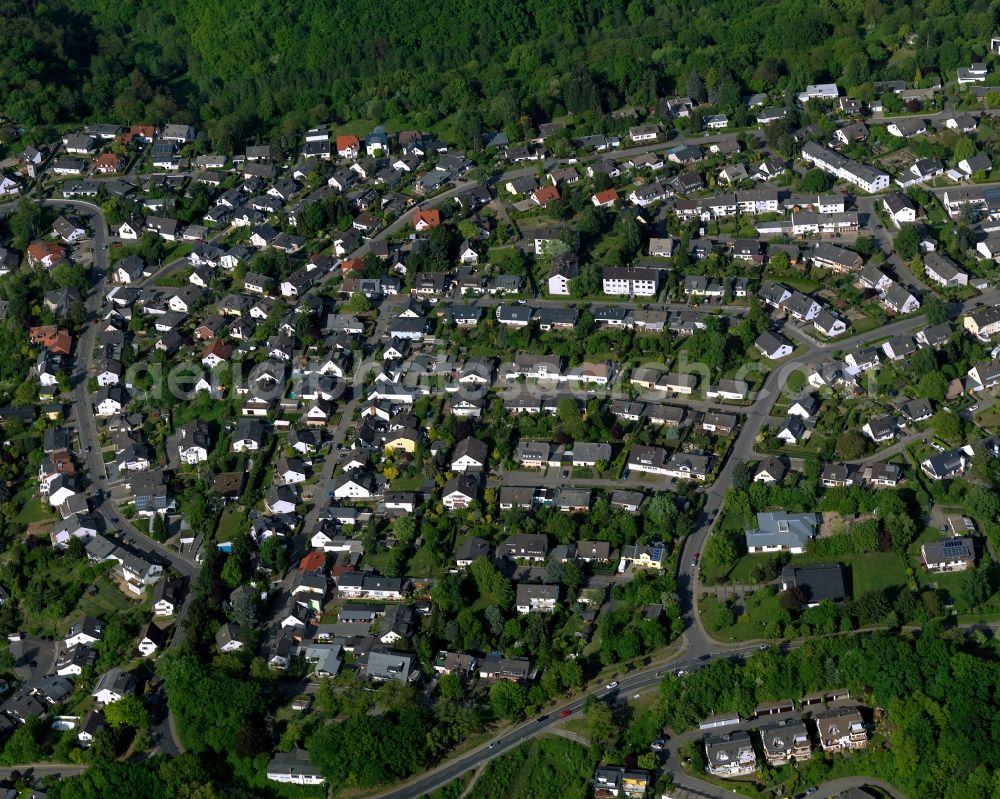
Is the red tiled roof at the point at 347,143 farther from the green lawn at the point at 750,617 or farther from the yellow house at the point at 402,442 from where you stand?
the green lawn at the point at 750,617

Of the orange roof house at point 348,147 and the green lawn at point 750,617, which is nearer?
the green lawn at point 750,617

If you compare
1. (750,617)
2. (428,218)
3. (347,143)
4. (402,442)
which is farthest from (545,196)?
(750,617)

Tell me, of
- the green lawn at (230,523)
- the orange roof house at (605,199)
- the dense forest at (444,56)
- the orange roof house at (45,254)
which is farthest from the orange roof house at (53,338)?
the orange roof house at (605,199)

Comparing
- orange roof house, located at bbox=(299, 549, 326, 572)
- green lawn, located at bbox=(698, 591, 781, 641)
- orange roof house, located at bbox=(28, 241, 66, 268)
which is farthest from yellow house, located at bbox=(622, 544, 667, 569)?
orange roof house, located at bbox=(28, 241, 66, 268)

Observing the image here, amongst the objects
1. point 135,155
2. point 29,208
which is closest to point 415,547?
point 29,208

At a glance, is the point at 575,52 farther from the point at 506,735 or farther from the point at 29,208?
the point at 506,735

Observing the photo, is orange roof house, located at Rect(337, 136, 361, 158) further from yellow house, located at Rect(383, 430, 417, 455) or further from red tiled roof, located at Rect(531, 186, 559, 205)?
yellow house, located at Rect(383, 430, 417, 455)
